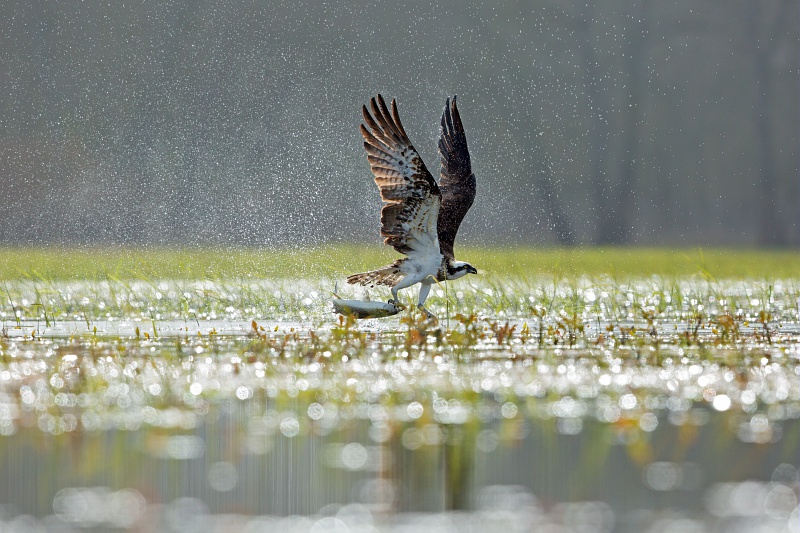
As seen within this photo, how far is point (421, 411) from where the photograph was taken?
700 cm

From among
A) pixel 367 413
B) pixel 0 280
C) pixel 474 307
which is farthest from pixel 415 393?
pixel 0 280

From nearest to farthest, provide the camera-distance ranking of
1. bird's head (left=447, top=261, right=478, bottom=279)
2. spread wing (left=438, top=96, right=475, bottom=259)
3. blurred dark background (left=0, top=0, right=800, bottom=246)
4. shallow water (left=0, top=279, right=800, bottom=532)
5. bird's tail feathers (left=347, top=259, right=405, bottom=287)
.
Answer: shallow water (left=0, top=279, right=800, bottom=532) < bird's tail feathers (left=347, top=259, right=405, bottom=287) < bird's head (left=447, top=261, right=478, bottom=279) < spread wing (left=438, top=96, right=475, bottom=259) < blurred dark background (left=0, top=0, right=800, bottom=246)

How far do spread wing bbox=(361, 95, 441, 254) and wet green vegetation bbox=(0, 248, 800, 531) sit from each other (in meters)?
0.83

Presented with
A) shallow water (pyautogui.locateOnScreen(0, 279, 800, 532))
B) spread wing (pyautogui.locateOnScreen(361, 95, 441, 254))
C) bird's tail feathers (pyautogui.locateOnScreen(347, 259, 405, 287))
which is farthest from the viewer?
bird's tail feathers (pyautogui.locateOnScreen(347, 259, 405, 287))

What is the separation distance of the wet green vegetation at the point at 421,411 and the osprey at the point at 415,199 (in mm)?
656

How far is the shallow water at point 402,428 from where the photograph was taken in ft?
16.8

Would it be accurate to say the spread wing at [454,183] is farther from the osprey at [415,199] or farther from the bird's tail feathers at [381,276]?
the bird's tail feathers at [381,276]

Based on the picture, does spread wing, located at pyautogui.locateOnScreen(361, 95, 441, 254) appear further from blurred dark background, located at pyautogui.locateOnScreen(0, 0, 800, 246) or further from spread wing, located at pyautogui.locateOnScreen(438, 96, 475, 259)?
blurred dark background, located at pyautogui.locateOnScreen(0, 0, 800, 246)

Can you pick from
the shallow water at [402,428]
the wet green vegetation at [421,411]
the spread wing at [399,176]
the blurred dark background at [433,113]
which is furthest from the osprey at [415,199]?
the blurred dark background at [433,113]

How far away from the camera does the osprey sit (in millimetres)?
11766

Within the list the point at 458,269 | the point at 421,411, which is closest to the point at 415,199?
the point at 458,269

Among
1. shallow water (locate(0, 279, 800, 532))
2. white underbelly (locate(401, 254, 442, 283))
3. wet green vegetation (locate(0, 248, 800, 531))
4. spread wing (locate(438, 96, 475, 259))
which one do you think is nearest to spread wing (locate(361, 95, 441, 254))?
white underbelly (locate(401, 254, 442, 283))

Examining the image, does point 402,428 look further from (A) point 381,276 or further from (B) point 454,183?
(B) point 454,183

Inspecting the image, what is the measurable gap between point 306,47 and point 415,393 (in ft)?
158
